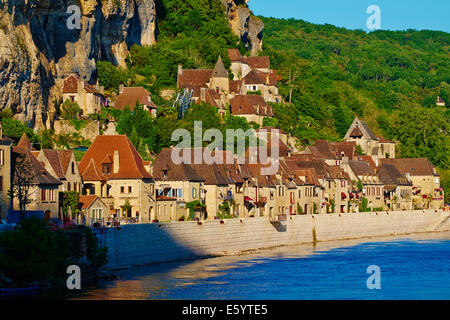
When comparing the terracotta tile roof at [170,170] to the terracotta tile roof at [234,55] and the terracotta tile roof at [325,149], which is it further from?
the terracotta tile roof at [234,55]

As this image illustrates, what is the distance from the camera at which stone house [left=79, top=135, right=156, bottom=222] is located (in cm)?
7075

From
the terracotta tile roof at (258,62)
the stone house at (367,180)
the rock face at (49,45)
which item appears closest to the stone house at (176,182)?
the rock face at (49,45)

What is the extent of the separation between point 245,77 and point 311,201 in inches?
1368

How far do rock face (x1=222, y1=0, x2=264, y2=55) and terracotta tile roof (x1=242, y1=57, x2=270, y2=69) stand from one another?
12241mm

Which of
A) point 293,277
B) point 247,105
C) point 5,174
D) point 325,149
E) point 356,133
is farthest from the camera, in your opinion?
point 356,133

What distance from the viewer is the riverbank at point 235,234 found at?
6072 centimetres

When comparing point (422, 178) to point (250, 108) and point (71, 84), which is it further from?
point (71, 84)

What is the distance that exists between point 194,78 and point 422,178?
108ft

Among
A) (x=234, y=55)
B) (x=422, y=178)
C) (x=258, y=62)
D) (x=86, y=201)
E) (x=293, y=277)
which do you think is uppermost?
(x=234, y=55)

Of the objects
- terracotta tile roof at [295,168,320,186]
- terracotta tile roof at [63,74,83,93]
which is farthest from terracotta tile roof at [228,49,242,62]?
terracotta tile roof at [63,74,83,93]

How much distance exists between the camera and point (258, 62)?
13400 centimetres

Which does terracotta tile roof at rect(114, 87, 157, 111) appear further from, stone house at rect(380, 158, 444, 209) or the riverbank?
stone house at rect(380, 158, 444, 209)

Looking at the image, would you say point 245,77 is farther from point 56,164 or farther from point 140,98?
point 56,164

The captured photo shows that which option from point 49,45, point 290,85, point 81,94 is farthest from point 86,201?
Answer: point 290,85
